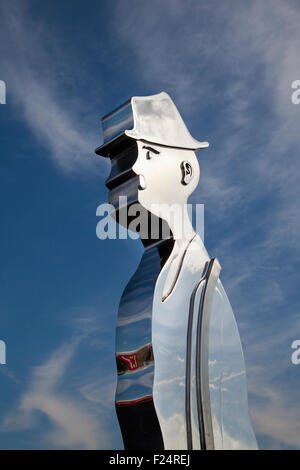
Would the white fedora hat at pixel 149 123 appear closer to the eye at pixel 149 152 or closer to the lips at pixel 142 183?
the eye at pixel 149 152

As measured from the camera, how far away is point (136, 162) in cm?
889

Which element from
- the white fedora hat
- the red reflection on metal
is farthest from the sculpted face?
the red reflection on metal

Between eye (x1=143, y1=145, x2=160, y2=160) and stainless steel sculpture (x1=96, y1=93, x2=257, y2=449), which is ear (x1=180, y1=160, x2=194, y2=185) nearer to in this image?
stainless steel sculpture (x1=96, y1=93, x2=257, y2=449)

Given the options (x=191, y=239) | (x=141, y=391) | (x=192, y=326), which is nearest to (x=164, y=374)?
(x=141, y=391)

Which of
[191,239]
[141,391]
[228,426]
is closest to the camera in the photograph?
[141,391]

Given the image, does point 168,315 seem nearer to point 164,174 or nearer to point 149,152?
point 164,174

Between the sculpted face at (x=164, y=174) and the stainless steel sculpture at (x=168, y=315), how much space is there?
0.02 meters

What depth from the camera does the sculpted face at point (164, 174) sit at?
891 cm

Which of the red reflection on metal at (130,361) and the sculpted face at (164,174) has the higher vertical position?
the sculpted face at (164,174)

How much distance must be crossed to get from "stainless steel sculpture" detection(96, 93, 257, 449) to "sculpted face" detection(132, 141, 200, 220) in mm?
16

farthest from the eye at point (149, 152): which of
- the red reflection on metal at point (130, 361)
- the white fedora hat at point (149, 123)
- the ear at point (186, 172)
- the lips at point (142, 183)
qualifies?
the red reflection on metal at point (130, 361)

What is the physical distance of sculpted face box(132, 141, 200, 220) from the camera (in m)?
8.91
